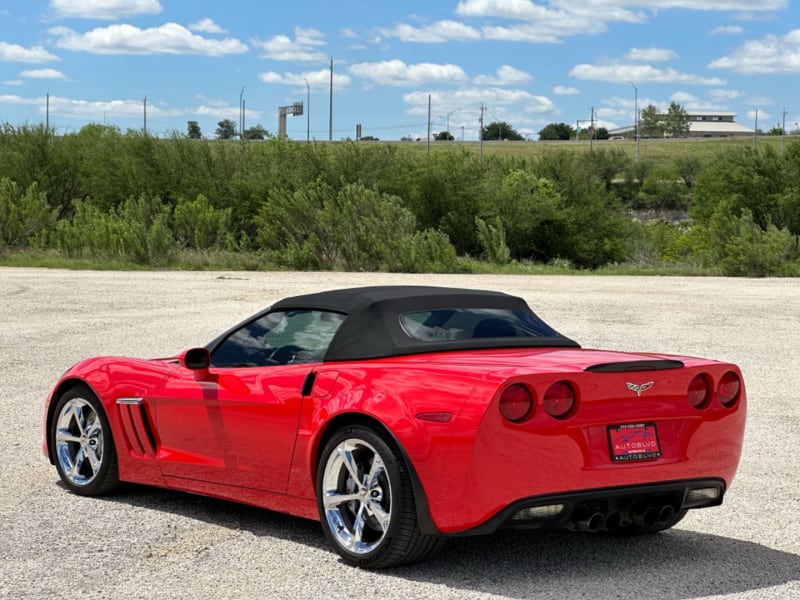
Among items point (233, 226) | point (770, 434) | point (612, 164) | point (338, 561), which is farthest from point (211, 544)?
point (612, 164)

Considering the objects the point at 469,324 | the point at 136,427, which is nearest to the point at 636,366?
the point at 469,324

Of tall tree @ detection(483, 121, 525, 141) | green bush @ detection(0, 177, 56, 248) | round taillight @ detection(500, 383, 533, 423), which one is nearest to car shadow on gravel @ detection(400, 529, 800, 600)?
round taillight @ detection(500, 383, 533, 423)

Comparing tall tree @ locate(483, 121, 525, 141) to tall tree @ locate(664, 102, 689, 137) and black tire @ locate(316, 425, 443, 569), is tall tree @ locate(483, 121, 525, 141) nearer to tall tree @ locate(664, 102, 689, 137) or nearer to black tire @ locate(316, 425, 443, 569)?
tall tree @ locate(664, 102, 689, 137)

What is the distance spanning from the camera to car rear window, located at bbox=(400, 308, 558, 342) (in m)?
6.16

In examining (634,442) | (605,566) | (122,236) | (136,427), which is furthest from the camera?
(122,236)

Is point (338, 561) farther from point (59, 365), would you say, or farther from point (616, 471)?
point (59, 365)

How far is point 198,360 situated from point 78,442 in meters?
1.32

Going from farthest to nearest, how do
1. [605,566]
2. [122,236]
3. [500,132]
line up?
[500,132] < [122,236] < [605,566]

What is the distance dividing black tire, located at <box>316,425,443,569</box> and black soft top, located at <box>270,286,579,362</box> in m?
0.50

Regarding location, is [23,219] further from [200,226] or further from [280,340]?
[280,340]

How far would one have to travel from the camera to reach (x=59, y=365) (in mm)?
14578

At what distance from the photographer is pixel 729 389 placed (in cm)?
589

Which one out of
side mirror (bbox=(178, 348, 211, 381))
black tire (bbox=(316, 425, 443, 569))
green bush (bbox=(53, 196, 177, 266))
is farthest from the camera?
green bush (bbox=(53, 196, 177, 266))

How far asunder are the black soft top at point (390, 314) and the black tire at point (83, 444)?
4.59 feet
